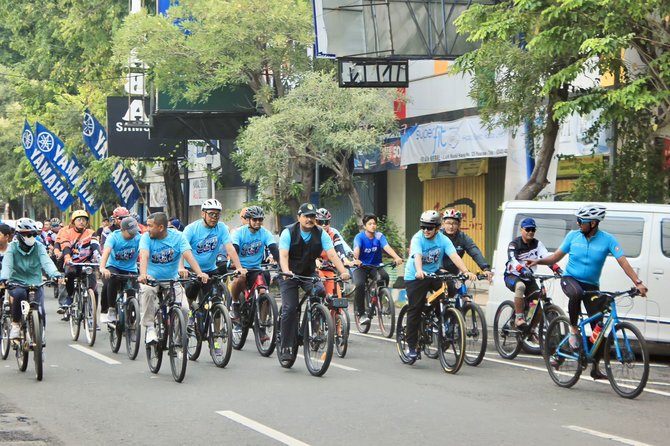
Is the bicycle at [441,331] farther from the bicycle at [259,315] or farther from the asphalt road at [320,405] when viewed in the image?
the bicycle at [259,315]

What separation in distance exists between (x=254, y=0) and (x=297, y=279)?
49.5 feet

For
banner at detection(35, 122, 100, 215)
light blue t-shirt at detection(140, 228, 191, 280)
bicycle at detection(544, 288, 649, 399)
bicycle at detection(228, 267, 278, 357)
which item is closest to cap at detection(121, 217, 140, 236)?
bicycle at detection(228, 267, 278, 357)

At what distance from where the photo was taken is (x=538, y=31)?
18328 mm

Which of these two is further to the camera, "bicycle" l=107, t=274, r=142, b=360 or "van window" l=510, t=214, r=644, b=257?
"van window" l=510, t=214, r=644, b=257

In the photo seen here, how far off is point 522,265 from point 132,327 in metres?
4.84

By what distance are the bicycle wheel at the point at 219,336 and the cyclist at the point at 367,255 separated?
4398mm

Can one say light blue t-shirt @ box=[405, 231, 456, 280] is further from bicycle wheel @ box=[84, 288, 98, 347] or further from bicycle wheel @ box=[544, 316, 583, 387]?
bicycle wheel @ box=[84, 288, 98, 347]

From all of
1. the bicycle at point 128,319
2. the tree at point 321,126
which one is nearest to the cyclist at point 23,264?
the bicycle at point 128,319

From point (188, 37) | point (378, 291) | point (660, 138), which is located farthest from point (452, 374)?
point (188, 37)

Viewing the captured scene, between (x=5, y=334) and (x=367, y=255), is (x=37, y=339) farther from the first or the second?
(x=367, y=255)

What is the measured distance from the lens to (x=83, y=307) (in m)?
17.0

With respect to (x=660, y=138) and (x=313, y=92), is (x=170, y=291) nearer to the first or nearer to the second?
(x=660, y=138)

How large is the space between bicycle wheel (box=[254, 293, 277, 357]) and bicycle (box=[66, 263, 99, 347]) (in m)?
2.59

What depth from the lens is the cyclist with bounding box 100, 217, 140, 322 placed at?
613 inches
